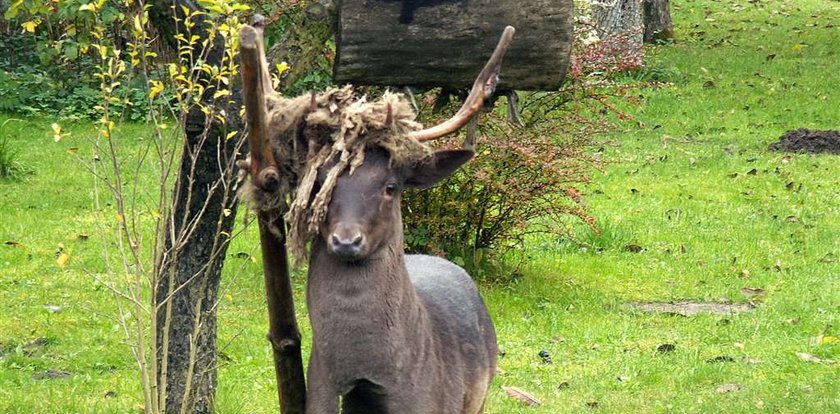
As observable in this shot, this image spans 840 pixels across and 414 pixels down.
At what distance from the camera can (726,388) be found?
7.60m

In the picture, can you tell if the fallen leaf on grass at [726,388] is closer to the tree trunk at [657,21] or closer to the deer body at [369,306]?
the deer body at [369,306]

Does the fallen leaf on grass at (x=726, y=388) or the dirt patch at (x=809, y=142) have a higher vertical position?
the fallen leaf on grass at (x=726, y=388)

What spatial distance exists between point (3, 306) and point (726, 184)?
26.1 feet

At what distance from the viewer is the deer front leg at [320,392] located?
14.0 ft

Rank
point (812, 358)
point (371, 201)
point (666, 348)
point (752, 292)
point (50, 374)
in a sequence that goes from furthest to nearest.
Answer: point (752, 292) → point (666, 348) → point (812, 358) → point (50, 374) → point (371, 201)

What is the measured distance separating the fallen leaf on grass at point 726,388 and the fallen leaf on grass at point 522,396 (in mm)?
1121

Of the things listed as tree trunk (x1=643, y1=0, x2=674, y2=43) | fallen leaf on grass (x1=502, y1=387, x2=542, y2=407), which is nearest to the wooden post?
fallen leaf on grass (x1=502, y1=387, x2=542, y2=407)

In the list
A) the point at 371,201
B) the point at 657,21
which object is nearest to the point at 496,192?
the point at 371,201

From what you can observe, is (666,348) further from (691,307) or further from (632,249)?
(632,249)

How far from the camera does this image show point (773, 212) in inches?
486

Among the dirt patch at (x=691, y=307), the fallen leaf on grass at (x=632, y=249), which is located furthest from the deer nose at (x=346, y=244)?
the fallen leaf on grass at (x=632, y=249)

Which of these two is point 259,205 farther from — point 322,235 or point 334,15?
point 334,15

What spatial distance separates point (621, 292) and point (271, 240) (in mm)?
5915

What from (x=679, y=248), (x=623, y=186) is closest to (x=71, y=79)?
(x=623, y=186)
